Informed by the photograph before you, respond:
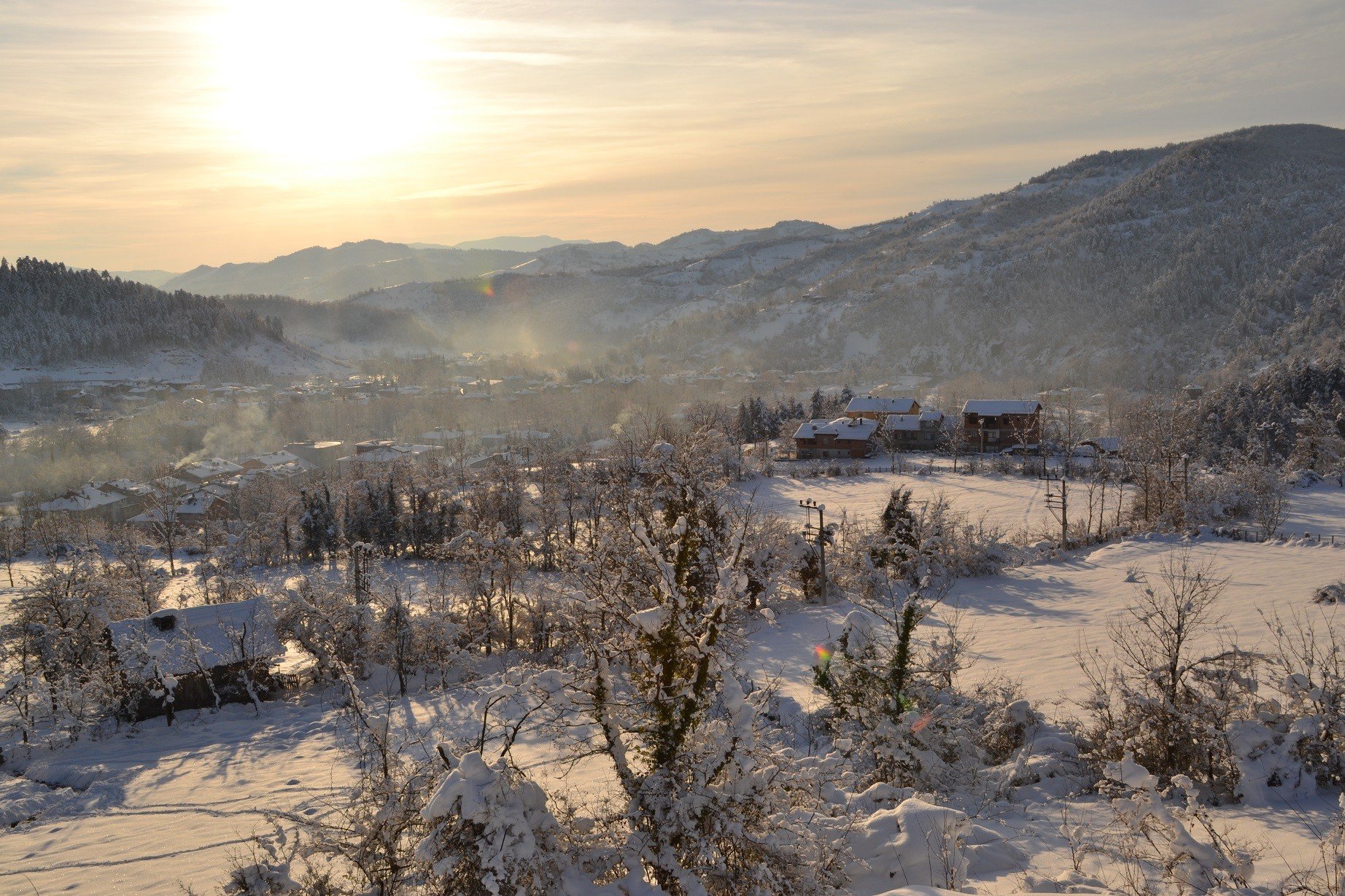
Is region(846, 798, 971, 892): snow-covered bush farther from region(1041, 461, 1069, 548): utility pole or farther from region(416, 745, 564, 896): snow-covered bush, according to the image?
region(1041, 461, 1069, 548): utility pole

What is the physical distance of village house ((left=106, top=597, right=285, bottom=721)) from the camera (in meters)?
19.6

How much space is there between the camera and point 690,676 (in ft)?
21.1

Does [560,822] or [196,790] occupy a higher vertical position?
[560,822]

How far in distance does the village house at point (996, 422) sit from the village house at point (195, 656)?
49399mm

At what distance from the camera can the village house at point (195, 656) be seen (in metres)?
19.6

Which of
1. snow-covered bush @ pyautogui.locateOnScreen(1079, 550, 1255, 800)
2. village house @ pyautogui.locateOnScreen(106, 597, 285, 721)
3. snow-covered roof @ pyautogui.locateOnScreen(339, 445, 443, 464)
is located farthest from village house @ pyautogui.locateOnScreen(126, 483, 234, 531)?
snow-covered bush @ pyautogui.locateOnScreen(1079, 550, 1255, 800)

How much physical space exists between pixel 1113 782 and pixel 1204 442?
4931cm

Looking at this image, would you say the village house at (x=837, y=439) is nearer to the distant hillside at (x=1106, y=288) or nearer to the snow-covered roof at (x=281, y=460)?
the distant hillside at (x=1106, y=288)

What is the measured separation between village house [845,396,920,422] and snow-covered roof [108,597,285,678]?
160 ft

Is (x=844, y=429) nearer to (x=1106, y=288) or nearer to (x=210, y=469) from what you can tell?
(x=210, y=469)

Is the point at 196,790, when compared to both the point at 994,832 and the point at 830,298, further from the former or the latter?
the point at 830,298

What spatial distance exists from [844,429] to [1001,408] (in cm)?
1175

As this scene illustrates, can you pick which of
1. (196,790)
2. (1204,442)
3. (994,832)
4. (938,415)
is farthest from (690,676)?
(938,415)

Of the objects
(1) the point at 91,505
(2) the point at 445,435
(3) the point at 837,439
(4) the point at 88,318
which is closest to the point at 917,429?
(3) the point at 837,439
